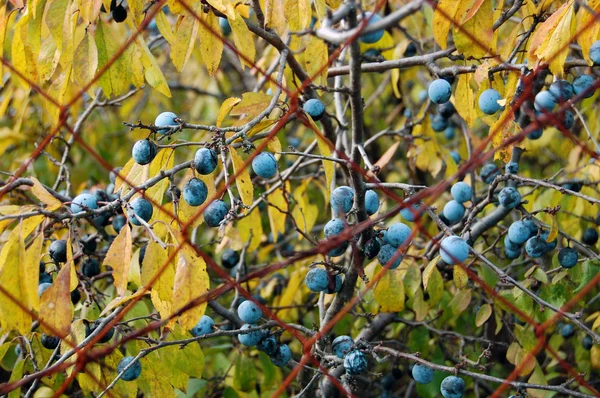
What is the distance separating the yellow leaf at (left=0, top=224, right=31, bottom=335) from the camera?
4.58 ft

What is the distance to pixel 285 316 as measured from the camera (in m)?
2.70

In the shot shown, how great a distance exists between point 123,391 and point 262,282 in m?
1.11

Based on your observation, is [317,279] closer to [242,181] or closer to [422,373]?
[242,181]

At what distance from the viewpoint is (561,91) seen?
195 centimetres

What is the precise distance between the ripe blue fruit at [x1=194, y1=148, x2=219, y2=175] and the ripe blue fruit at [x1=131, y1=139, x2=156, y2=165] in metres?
0.14

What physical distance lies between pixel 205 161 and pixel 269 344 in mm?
685

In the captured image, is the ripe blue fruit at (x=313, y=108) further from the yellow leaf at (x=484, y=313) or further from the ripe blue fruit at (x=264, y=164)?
the yellow leaf at (x=484, y=313)

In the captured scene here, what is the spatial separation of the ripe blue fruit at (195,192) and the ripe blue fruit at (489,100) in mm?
916

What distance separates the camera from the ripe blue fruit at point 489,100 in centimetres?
204

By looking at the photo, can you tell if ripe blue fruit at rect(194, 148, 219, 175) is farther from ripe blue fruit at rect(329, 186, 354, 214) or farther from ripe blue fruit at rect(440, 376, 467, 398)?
ripe blue fruit at rect(440, 376, 467, 398)

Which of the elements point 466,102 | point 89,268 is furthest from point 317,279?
point 89,268

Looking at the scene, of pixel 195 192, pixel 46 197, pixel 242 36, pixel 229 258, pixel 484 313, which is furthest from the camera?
pixel 229 258

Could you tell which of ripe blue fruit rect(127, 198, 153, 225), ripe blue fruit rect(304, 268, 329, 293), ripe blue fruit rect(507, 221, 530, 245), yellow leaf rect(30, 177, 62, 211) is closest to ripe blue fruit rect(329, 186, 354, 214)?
ripe blue fruit rect(304, 268, 329, 293)

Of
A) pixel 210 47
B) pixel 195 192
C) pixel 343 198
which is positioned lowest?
pixel 343 198
